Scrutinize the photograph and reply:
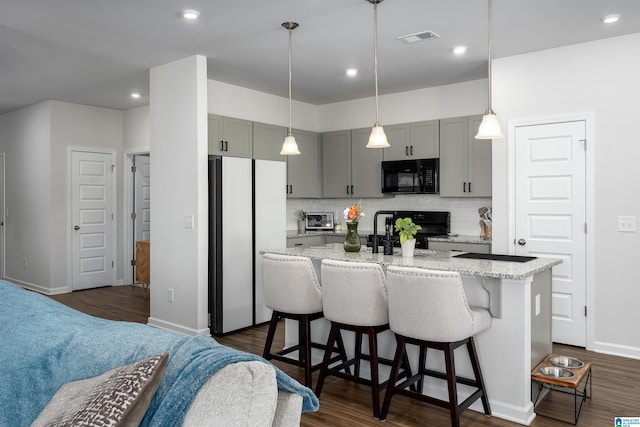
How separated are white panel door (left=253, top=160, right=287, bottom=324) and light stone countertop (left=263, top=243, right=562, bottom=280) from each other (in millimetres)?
1301

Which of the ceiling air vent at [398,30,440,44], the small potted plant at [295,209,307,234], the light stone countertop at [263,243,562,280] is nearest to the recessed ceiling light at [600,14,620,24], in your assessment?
the ceiling air vent at [398,30,440,44]

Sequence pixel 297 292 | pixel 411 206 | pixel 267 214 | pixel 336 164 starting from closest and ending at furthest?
1. pixel 297 292
2. pixel 267 214
3. pixel 411 206
4. pixel 336 164

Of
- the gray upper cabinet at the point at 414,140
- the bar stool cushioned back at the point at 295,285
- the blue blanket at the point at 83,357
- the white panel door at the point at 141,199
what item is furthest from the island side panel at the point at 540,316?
the white panel door at the point at 141,199

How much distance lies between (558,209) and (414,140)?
1927mm

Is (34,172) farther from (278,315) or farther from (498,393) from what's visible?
(498,393)

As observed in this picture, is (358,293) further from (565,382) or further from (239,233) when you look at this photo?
(239,233)

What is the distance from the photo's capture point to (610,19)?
361 centimetres

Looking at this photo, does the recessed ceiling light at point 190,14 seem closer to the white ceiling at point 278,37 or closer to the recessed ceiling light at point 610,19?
the white ceiling at point 278,37

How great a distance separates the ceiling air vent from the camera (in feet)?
12.9

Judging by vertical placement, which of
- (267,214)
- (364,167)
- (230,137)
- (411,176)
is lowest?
(267,214)

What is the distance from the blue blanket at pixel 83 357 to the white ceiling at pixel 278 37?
2332mm

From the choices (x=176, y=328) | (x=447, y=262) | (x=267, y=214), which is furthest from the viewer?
(x=267, y=214)

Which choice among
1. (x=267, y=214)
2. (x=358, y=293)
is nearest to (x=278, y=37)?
(x=267, y=214)

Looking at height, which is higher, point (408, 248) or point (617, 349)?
point (408, 248)
